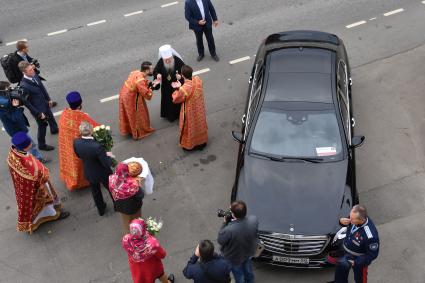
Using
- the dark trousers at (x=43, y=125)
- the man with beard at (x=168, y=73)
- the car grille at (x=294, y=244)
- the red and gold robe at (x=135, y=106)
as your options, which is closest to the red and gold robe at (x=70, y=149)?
the dark trousers at (x=43, y=125)

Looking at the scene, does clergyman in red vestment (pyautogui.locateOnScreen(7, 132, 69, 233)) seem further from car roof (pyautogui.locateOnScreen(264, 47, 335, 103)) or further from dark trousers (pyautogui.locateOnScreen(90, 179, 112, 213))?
car roof (pyautogui.locateOnScreen(264, 47, 335, 103))

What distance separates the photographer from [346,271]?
6.41m

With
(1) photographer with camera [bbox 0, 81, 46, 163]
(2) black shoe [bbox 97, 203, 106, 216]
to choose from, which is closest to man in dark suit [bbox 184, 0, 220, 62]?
(1) photographer with camera [bbox 0, 81, 46, 163]

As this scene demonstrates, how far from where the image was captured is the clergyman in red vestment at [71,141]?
8.07 meters

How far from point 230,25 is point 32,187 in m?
6.61

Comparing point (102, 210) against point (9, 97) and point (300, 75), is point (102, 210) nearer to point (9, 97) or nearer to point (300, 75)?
point (9, 97)

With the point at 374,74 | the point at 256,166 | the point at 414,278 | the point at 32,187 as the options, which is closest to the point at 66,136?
the point at 32,187

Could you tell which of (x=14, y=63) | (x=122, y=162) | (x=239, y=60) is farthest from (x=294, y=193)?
(x=14, y=63)

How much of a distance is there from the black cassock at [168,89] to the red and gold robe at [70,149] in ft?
5.67

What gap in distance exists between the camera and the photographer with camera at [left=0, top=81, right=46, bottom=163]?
8484mm

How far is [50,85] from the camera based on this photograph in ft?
36.3

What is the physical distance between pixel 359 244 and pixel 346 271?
0.58m

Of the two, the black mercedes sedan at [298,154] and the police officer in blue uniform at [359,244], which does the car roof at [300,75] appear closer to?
the black mercedes sedan at [298,154]

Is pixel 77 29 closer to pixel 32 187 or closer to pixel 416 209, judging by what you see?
pixel 32 187
